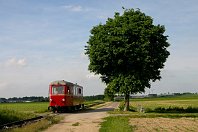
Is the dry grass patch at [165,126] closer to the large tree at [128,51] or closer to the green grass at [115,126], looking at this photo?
the green grass at [115,126]

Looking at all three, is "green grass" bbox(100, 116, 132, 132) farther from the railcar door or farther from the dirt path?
the railcar door

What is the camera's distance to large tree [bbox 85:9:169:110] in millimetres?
46375

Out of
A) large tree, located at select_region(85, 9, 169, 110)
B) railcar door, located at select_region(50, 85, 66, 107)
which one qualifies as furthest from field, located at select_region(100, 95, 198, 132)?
railcar door, located at select_region(50, 85, 66, 107)

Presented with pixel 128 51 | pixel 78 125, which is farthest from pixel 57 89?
pixel 78 125

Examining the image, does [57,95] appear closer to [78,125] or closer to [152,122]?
[152,122]

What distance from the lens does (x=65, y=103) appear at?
46812 millimetres

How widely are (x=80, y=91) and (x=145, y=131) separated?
34.0 metres

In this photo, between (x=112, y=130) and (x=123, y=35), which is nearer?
(x=112, y=130)

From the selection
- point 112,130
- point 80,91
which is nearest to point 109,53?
point 80,91

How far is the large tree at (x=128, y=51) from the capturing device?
1826 inches

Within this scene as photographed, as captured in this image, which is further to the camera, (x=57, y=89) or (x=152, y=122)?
(x=57, y=89)

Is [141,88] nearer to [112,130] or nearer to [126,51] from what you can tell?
[126,51]

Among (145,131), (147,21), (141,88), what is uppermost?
(147,21)

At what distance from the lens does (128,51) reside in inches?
1816
